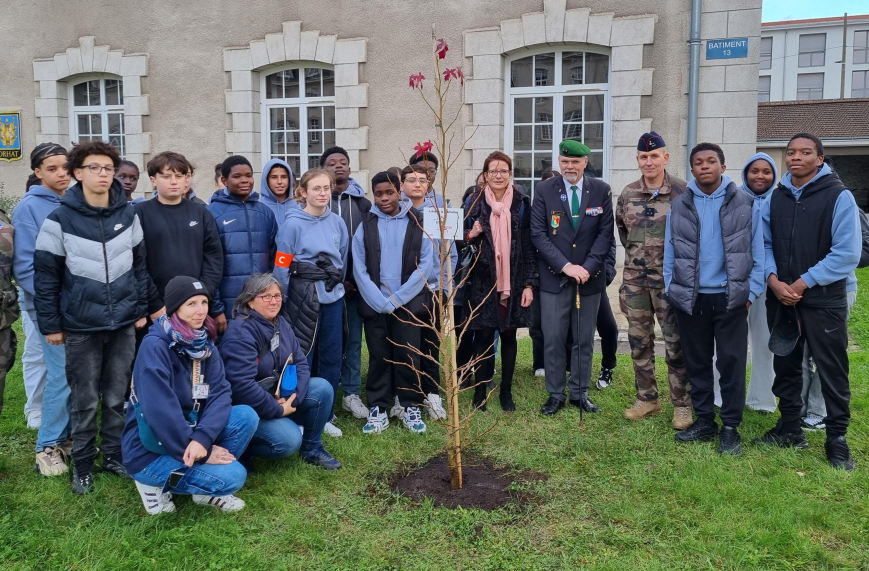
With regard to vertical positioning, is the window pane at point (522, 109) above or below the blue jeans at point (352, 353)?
above

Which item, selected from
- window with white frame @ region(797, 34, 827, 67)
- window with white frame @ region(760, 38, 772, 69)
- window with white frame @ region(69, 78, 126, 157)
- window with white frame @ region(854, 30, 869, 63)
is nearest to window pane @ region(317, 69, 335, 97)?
window with white frame @ region(69, 78, 126, 157)

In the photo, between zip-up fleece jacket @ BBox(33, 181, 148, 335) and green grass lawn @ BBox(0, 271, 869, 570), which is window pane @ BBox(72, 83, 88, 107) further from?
zip-up fleece jacket @ BBox(33, 181, 148, 335)

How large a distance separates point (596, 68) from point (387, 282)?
17.7 ft

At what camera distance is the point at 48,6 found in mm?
11211

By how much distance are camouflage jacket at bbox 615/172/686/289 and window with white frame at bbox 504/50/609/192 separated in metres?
4.16

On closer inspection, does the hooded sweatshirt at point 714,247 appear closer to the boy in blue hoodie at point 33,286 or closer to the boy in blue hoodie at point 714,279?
the boy in blue hoodie at point 714,279

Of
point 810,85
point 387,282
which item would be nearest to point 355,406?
point 387,282

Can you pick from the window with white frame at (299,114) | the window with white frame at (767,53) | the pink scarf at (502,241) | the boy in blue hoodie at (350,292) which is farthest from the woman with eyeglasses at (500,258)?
the window with white frame at (767,53)

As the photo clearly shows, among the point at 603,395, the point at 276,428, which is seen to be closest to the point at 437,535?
the point at 276,428

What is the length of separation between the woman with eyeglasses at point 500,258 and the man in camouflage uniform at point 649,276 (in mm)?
713

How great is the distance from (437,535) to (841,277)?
9.09 feet

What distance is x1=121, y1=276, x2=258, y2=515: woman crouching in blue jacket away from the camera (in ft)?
12.1

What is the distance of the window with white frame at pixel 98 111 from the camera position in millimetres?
11422

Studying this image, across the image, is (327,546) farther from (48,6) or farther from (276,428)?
(48,6)
